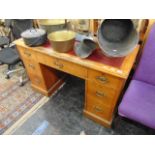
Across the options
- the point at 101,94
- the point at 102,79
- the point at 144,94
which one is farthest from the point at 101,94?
the point at 144,94

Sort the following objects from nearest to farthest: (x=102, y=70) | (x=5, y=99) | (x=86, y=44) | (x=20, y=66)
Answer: (x=102, y=70), (x=86, y=44), (x=5, y=99), (x=20, y=66)

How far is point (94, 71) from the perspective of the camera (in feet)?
3.34

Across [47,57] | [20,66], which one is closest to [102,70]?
[47,57]

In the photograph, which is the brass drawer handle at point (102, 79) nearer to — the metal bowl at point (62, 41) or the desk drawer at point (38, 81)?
the metal bowl at point (62, 41)

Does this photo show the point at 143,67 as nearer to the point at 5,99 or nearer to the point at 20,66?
the point at 5,99

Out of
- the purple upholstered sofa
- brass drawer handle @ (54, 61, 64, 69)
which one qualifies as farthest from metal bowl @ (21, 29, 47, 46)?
the purple upholstered sofa

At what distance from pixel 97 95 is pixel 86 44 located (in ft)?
1.51

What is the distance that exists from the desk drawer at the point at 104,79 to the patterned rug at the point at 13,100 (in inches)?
37.3

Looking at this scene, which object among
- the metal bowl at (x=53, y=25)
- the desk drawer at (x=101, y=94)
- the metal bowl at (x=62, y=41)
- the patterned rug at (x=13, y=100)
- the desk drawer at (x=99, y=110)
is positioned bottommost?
the patterned rug at (x=13, y=100)

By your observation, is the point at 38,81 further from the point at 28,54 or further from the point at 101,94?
the point at 101,94

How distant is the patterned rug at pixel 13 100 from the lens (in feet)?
5.02

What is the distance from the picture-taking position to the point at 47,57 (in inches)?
48.6

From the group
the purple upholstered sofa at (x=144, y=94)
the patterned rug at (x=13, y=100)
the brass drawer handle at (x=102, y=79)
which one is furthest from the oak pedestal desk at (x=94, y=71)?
the patterned rug at (x=13, y=100)
